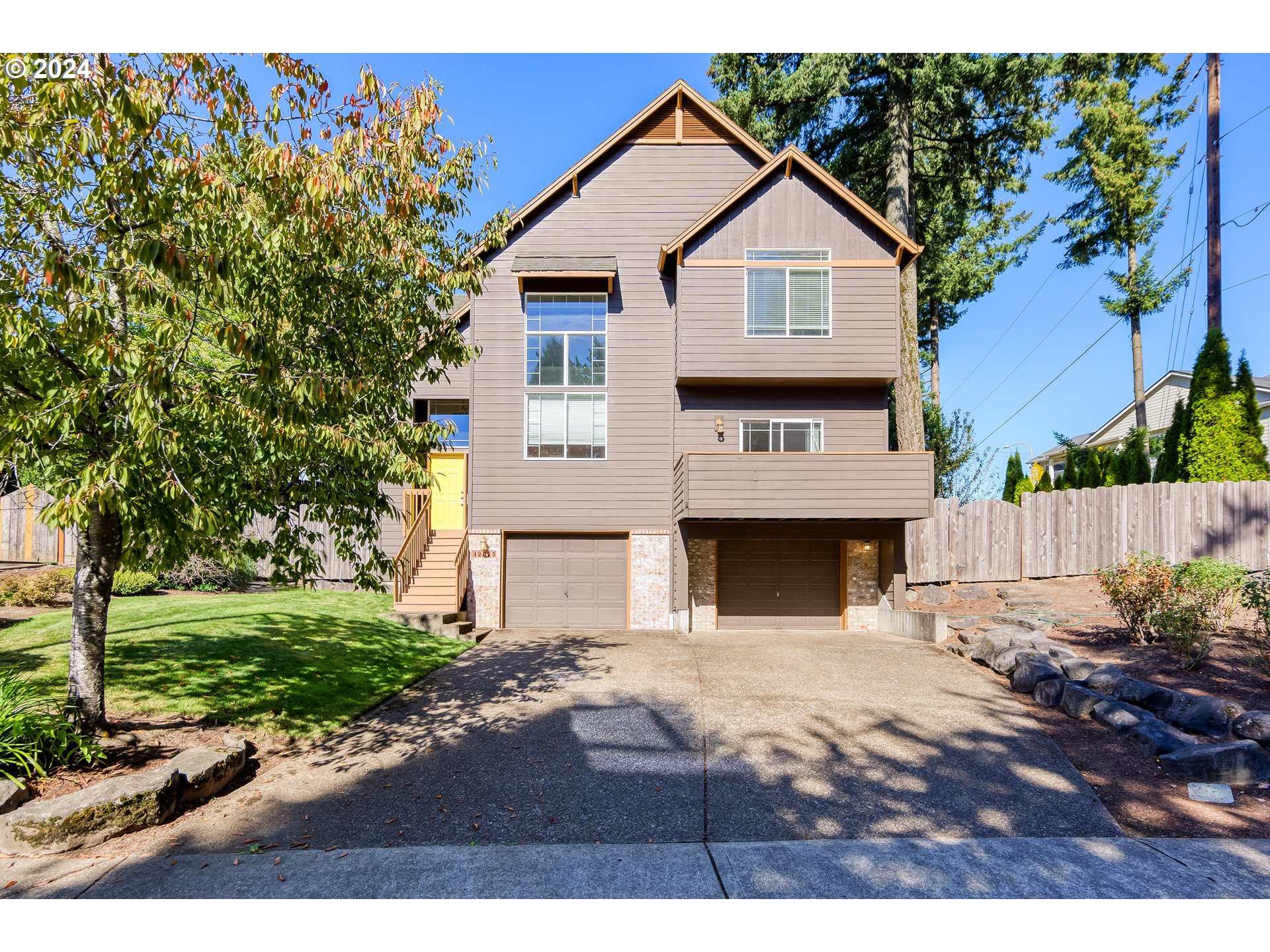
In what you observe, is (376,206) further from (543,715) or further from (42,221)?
(543,715)

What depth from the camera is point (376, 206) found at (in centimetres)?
600

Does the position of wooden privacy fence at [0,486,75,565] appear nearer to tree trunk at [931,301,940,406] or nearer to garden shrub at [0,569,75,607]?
garden shrub at [0,569,75,607]

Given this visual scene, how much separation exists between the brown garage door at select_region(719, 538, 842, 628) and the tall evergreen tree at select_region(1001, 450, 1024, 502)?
44.3 ft

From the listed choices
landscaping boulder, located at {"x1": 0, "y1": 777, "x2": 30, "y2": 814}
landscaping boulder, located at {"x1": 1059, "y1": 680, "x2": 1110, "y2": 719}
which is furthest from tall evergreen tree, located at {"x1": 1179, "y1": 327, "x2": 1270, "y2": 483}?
landscaping boulder, located at {"x1": 0, "y1": 777, "x2": 30, "y2": 814}

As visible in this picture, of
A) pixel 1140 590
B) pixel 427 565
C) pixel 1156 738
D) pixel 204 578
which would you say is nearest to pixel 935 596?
pixel 1140 590

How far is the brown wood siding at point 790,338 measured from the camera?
13.1m

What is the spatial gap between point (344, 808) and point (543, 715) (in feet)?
8.61

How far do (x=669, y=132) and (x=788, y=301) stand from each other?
16.7 ft

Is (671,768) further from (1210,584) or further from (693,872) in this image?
(1210,584)

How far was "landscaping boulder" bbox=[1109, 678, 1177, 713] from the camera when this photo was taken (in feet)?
22.3

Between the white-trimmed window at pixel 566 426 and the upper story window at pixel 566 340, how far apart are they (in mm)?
371

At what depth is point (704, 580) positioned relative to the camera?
13.8m

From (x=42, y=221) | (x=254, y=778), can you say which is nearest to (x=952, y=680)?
(x=254, y=778)
